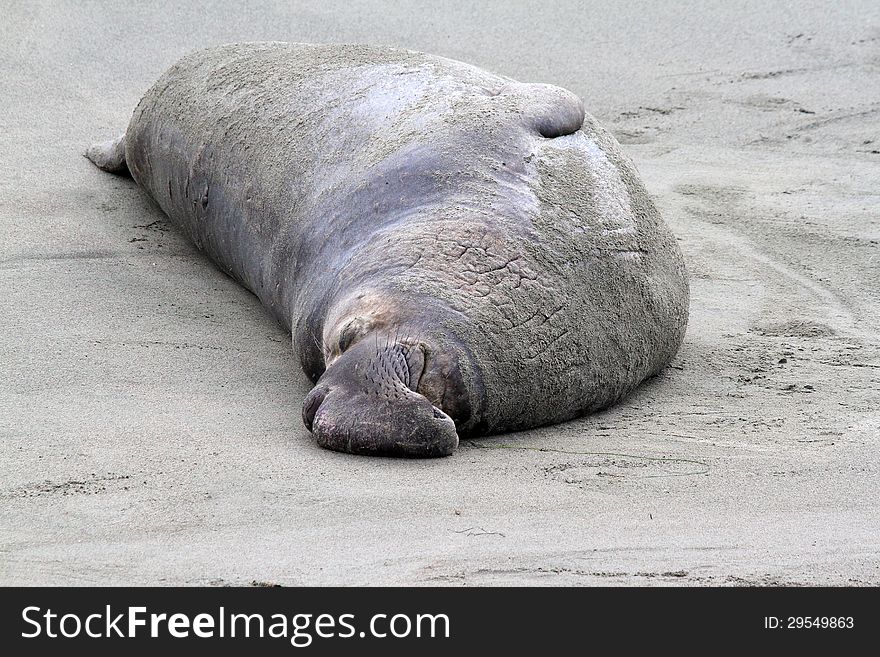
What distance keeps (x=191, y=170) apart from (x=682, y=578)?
288cm

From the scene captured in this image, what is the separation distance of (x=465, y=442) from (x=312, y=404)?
41 centimetres

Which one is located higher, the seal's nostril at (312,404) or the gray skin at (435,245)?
the gray skin at (435,245)

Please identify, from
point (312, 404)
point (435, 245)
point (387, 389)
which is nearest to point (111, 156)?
point (435, 245)

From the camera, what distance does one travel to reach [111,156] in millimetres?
5652

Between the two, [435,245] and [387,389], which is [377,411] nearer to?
[387,389]

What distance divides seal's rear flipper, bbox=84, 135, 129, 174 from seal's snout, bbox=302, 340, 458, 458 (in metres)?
2.62

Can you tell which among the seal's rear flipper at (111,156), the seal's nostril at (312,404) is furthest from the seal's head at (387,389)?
the seal's rear flipper at (111,156)

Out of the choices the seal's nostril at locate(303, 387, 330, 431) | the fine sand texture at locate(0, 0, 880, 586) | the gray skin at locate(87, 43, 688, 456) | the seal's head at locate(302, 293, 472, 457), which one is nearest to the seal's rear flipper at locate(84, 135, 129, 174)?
the fine sand texture at locate(0, 0, 880, 586)

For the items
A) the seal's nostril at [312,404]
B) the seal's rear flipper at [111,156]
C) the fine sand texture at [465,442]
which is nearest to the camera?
the fine sand texture at [465,442]

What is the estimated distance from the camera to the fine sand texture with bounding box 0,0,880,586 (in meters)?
2.63

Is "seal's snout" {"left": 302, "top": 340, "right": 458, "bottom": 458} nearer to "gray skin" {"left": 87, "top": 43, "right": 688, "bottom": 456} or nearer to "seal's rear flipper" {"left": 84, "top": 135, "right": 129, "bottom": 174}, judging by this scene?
"gray skin" {"left": 87, "top": 43, "right": 688, "bottom": 456}

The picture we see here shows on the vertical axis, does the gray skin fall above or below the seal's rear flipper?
above

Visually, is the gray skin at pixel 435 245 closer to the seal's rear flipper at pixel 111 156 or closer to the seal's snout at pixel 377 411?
the seal's snout at pixel 377 411

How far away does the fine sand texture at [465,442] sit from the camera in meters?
2.63
